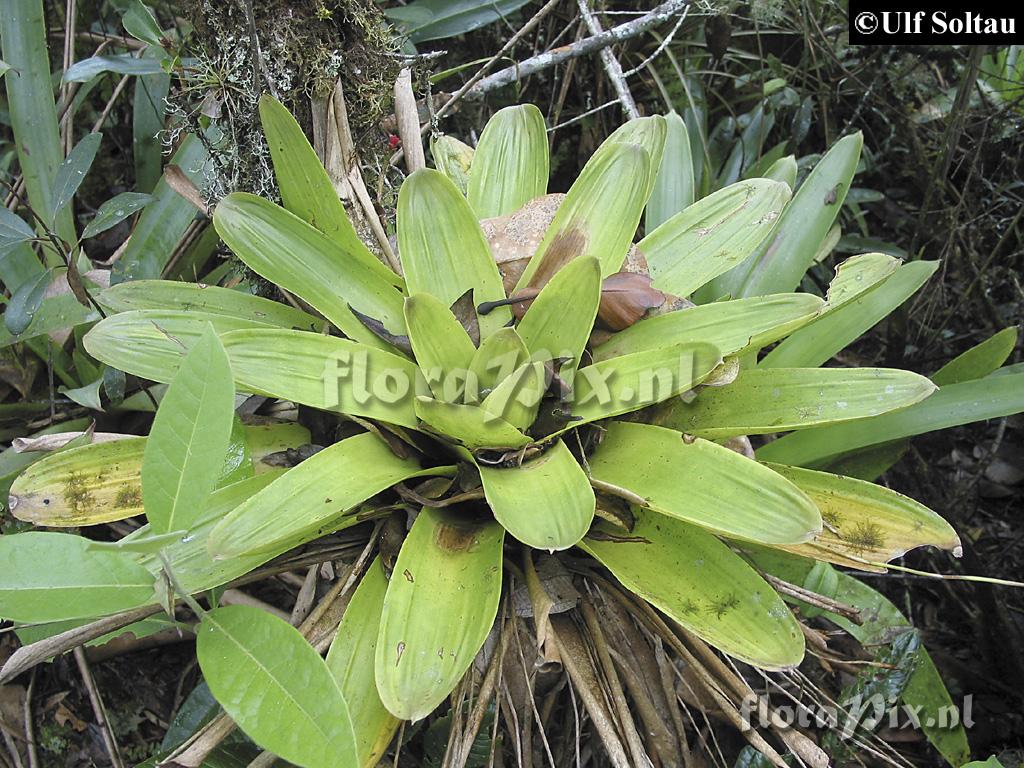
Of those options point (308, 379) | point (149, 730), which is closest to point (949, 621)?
point (308, 379)

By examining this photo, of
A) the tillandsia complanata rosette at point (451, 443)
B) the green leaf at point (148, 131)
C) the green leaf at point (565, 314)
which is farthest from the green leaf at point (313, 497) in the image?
the green leaf at point (148, 131)

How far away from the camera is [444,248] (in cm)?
103

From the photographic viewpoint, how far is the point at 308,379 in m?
0.95

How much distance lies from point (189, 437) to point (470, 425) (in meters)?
0.30

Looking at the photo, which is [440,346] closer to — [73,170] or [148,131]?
[73,170]

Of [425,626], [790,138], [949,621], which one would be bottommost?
[949,621]

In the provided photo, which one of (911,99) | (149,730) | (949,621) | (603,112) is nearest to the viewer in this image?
(149,730)

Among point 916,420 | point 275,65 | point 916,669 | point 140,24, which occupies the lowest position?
point 916,669

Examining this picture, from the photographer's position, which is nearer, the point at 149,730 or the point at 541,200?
the point at 541,200

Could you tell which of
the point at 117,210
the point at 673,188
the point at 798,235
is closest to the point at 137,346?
the point at 117,210

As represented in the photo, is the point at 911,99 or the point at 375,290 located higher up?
the point at 375,290

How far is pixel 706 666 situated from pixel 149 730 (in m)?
1.01

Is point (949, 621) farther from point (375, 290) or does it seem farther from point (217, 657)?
point (217, 657)

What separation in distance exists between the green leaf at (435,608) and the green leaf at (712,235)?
47cm
